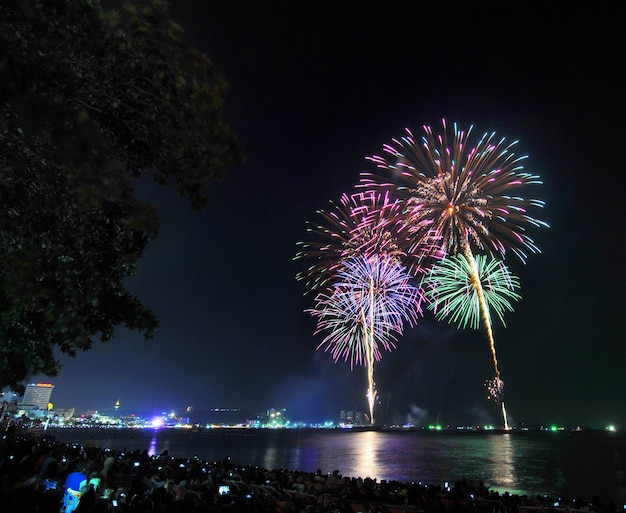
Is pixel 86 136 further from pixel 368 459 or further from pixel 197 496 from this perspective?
pixel 368 459

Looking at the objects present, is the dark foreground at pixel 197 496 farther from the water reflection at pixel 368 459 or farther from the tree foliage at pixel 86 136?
the water reflection at pixel 368 459

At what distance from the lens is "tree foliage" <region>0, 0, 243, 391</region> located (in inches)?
159

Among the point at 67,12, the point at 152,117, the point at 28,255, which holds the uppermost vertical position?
the point at 67,12

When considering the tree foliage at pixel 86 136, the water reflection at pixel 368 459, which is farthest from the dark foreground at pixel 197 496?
the water reflection at pixel 368 459

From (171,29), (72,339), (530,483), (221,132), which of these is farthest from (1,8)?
(530,483)

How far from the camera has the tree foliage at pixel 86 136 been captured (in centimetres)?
404

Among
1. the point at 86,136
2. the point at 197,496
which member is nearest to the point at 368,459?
the point at 197,496

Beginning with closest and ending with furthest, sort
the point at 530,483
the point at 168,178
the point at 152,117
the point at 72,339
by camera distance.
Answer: the point at 152,117 < the point at 168,178 < the point at 72,339 < the point at 530,483

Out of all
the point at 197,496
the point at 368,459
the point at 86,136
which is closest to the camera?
the point at 86,136

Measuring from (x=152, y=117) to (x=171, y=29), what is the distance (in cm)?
100

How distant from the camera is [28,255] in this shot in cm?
448

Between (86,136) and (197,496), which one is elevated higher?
(86,136)

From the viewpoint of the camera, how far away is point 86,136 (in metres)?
4.09

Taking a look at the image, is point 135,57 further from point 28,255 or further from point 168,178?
point 28,255
